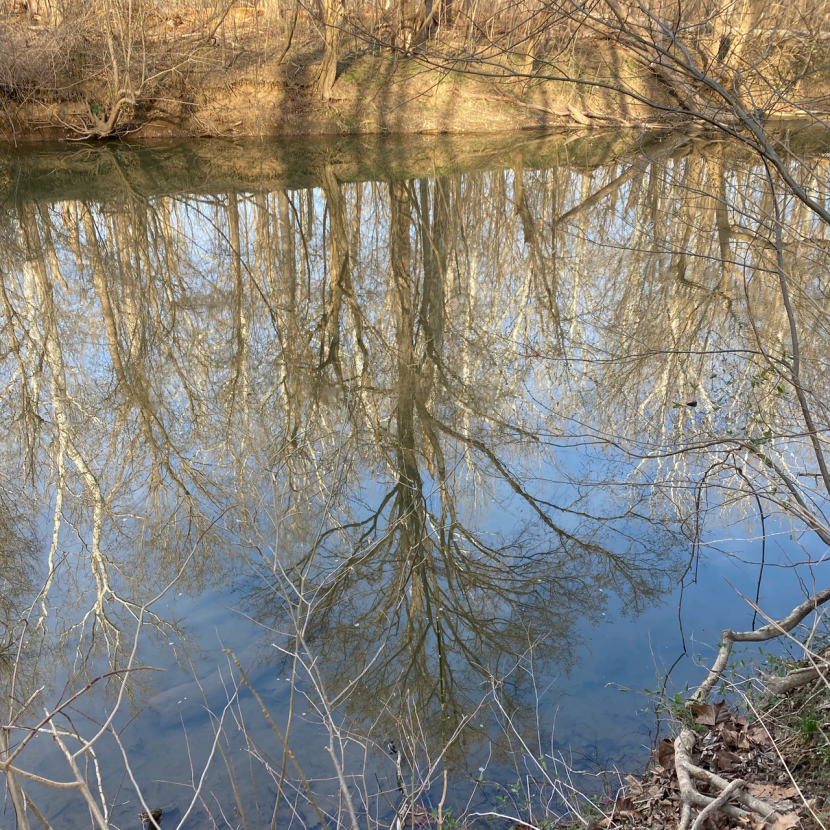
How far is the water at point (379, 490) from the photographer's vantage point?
10.2 ft

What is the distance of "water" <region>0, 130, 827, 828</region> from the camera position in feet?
10.2

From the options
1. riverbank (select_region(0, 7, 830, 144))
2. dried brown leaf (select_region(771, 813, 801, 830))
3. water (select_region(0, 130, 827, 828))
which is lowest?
water (select_region(0, 130, 827, 828))

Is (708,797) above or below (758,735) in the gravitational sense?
above

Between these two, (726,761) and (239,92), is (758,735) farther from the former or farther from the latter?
(239,92)

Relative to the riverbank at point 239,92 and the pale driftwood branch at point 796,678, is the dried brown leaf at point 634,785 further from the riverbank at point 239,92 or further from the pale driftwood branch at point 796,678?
the riverbank at point 239,92

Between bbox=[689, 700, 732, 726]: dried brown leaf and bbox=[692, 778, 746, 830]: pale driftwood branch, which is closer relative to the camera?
bbox=[692, 778, 746, 830]: pale driftwood branch

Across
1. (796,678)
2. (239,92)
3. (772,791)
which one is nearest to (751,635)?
(796,678)

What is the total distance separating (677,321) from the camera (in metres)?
6.74

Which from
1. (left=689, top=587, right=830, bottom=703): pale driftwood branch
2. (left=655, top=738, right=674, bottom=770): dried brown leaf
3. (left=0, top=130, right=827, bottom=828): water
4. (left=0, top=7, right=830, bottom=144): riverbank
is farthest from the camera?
(left=0, top=7, right=830, bottom=144): riverbank

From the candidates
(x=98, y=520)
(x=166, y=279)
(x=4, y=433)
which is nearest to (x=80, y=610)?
(x=98, y=520)

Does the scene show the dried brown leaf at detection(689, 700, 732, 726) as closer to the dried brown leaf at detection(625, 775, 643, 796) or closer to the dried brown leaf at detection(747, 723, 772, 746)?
the dried brown leaf at detection(747, 723, 772, 746)

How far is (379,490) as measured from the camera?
190 inches

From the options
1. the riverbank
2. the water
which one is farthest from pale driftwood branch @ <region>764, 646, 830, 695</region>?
the riverbank

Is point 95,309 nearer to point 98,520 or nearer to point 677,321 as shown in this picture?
point 98,520
